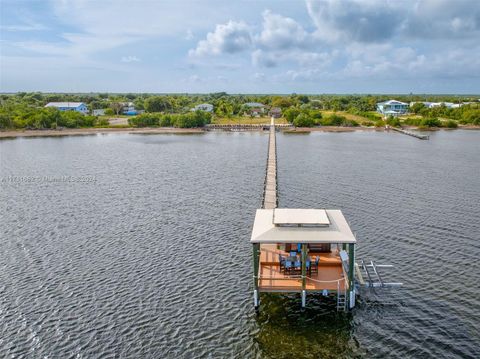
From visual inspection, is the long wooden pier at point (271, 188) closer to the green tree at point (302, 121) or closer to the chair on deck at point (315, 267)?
the chair on deck at point (315, 267)

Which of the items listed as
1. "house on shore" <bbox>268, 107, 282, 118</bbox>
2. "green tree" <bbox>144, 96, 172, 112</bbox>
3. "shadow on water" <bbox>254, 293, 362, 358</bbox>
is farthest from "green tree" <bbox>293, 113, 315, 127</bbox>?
"shadow on water" <bbox>254, 293, 362, 358</bbox>

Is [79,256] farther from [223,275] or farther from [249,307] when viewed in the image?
[249,307]

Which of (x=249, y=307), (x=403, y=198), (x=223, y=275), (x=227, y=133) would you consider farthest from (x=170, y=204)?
(x=227, y=133)

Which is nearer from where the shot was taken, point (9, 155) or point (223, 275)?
point (223, 275)

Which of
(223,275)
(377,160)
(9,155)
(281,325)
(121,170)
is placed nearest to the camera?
(281,325)

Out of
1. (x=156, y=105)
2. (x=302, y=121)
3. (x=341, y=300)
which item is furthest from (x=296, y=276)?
(x=156, y=105)

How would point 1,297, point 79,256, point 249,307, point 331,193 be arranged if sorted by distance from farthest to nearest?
point 331,193 < point 79,256 < point 1,297 < point 249,307
